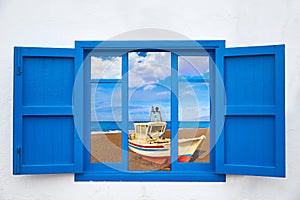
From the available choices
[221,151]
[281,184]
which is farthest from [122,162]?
[281,184]

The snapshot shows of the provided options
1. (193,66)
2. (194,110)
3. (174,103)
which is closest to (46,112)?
(174,103)

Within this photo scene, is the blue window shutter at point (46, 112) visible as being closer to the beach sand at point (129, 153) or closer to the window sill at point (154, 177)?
the window sill at point (154, 177)

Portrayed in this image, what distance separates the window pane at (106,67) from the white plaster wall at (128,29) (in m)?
0.27

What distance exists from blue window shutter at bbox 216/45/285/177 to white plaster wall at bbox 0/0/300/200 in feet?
0.55

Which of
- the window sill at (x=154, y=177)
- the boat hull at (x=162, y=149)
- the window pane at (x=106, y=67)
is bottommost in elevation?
the window sill at (x=154, y=177)

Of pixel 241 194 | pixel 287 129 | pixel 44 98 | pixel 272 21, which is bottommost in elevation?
pixel 241 194

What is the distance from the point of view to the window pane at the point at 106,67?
2.85m

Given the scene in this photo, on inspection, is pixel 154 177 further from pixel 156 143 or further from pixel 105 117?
pixel 156 143

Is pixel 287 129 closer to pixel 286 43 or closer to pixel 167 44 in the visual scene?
pixel 286 43

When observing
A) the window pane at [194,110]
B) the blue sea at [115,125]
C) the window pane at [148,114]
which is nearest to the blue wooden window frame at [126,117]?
the window pane at [194,110]

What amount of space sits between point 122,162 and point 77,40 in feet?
3.93

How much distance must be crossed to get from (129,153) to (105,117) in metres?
0.50

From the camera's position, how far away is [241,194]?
2648 millimetres

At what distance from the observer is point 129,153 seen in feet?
11.4
